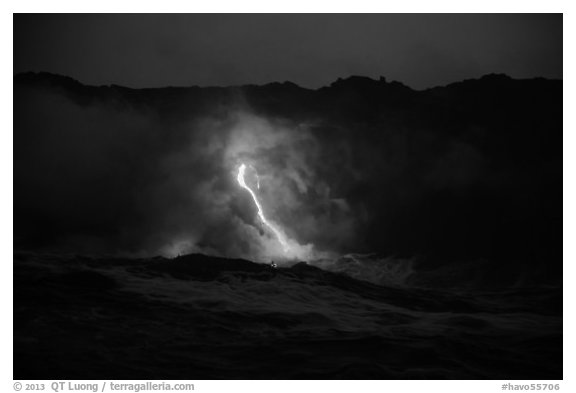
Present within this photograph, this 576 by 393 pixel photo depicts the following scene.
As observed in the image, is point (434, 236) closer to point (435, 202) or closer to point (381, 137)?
point (435, 202)

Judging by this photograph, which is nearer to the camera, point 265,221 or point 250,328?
point 250,328

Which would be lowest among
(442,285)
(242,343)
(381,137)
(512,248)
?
(242,343)

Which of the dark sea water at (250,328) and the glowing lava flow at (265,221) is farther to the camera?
the glowing lava flow at (265,221)

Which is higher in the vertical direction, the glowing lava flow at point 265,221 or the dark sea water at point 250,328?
the glowing lava flow at point 265,221

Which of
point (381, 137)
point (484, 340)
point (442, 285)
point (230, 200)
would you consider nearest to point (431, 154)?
point (381, 137)

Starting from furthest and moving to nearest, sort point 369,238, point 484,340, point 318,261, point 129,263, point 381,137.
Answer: point 381,137, point 369,238, point 318,261, point 129,263, point 484,340

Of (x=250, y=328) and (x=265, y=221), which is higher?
(x=265, y=221)

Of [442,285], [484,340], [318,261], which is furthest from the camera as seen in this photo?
[318,261]

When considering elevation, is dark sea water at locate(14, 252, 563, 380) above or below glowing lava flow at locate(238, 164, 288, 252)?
below
